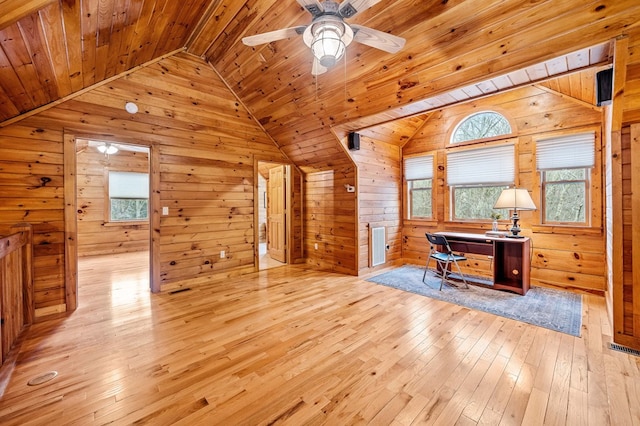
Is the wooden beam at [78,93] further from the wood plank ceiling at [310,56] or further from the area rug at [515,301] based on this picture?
the area rug at [515,301]

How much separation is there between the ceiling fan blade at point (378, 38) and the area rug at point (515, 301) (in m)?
2.92

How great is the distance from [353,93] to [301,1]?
1771mm

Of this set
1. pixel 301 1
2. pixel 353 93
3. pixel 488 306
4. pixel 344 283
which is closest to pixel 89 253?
pixel 344 283

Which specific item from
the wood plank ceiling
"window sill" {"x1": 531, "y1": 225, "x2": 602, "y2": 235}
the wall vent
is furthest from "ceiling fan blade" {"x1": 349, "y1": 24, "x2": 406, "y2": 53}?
"window sill" {"x1": 531, "y1": 225, "x2": 602, "y2": 235}

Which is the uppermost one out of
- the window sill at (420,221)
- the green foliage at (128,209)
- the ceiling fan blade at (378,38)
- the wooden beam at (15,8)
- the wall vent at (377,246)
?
the ceiling fan blade at (378,38)

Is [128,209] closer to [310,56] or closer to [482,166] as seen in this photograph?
[310,56]

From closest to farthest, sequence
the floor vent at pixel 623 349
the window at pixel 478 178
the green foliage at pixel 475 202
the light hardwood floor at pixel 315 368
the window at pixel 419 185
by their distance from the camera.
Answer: the light hardwood floor at pixel 315 368 < the floor vent at pixel 623 349 < the window at pixel 478 178 < the green foliage at pixel 475 202 < the window at pixel 419 185

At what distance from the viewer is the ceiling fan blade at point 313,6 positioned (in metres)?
1.67

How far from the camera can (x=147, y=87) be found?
11.9 ft

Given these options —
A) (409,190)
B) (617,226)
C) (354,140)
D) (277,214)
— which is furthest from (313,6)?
(277,214)

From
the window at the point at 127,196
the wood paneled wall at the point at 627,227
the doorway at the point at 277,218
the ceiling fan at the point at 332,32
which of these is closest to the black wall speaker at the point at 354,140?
the doorway at the point at 277,218

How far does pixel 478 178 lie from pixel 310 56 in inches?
132

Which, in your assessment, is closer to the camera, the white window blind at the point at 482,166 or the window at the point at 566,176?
the window at the point at 566,176

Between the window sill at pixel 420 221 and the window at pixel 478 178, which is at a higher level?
the window at pixel 478 178
